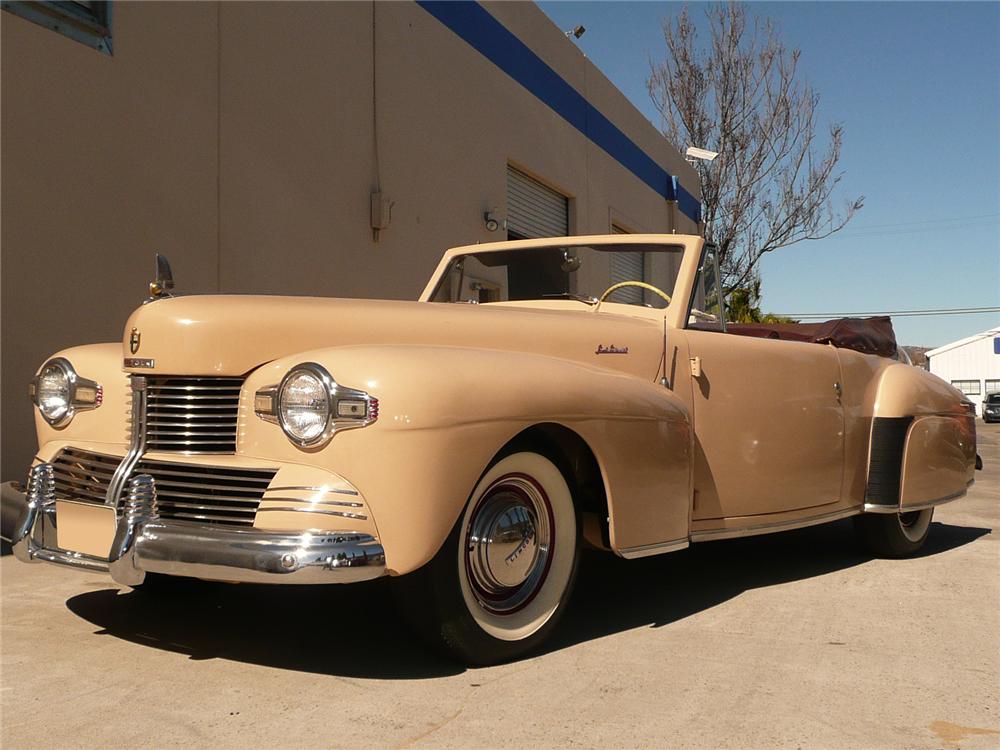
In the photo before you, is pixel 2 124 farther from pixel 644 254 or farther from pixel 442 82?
pixel 442 82

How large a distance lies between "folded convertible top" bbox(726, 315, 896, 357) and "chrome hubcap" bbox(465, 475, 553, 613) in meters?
2.23

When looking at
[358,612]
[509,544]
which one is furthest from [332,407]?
[358,612]

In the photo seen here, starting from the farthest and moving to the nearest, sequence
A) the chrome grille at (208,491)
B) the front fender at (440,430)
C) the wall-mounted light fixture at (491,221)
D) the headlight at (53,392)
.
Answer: the wall-mounted light fixture at (491,221)
the headlight at (53,392)
the chrome grille at (208,491)
the front fender at (440,430)

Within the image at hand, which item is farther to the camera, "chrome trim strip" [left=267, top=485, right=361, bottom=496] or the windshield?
the windshield

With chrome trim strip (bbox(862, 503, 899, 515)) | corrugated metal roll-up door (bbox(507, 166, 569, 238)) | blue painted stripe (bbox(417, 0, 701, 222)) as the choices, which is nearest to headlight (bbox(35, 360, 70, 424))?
chrome trim strip (bbox(862, 503, 899, 515))

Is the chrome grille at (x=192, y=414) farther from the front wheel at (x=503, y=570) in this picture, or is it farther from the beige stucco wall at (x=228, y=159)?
the beige stucco wall at (x=228, y=159)

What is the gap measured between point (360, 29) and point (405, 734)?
7.27 m

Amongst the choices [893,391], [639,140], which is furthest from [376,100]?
[639,140]

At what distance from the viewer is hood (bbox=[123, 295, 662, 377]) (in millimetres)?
2754

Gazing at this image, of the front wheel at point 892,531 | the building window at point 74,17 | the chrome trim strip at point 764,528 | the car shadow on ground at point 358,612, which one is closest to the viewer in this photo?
the car shadow on ground at point 358,612

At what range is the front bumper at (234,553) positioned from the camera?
2.30m

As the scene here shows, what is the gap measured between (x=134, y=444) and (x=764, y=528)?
247cm

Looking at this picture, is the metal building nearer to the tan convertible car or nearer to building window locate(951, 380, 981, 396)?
building window locate(951, 380, 981, 396)

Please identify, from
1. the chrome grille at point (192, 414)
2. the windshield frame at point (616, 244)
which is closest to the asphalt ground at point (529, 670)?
the chrome grille at point (192, 414)
